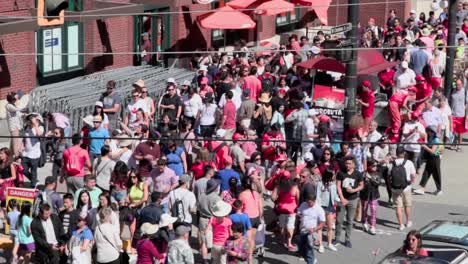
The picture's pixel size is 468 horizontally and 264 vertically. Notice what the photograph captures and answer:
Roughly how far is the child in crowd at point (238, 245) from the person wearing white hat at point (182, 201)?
1.65 m

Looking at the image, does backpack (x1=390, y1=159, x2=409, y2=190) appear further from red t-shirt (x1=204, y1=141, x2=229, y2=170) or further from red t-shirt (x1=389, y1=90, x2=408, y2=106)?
red t-shirt (x1=389, y1=90, x2=408, y2=106)

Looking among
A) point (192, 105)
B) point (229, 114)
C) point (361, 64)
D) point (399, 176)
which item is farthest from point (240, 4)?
point (399, 176)

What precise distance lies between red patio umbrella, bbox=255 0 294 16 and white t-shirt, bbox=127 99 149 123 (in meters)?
12.0

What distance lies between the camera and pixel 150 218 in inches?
677

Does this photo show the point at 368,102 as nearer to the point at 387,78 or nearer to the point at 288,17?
the point at 387,78

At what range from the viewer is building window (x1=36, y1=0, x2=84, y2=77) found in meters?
29.6

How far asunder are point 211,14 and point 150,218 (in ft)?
56.1

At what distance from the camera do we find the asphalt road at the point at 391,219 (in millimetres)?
18531

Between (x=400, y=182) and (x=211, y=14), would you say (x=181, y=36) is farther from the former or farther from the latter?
(x=400, y=182)

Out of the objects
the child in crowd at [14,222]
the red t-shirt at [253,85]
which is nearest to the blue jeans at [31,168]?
the child in crowd at [14,222]

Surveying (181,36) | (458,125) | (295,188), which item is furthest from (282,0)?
(295,188)

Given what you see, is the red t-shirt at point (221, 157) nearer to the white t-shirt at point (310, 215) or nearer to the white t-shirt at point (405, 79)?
the white t-shirt at point (310, 215)

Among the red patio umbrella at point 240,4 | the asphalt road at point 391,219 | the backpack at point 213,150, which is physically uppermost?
the red patio umbrella at point 240,4

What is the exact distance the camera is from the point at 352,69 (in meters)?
22.2
